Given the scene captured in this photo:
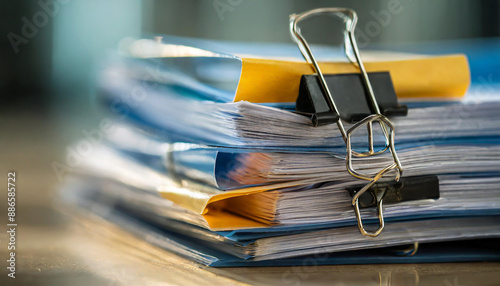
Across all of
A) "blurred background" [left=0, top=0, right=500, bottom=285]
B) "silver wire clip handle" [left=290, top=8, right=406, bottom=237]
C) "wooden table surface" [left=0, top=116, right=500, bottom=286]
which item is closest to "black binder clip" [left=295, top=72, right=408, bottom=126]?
"silver wire clip handle" [left=290, top=8, right=406, bottom=237]

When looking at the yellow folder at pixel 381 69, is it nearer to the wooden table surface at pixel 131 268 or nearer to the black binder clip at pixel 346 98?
the black binder clip at pixel 346 98

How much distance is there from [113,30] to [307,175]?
1736mm

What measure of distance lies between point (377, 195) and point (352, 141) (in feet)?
0.18

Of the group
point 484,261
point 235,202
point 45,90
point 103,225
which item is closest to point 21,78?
point 45,90

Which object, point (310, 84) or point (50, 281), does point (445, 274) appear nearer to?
point (310, 84)

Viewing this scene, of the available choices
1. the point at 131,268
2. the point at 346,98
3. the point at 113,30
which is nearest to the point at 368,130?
the point at 346,98

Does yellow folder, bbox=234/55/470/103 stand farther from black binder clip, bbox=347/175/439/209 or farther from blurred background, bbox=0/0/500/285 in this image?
blurred background, bbox=0/0/500/285

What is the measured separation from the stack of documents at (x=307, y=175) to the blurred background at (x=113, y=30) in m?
1.13

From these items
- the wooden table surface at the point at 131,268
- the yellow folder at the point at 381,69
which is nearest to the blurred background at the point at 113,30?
the wooden table surface at the point at 131,268

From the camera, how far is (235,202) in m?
0.50

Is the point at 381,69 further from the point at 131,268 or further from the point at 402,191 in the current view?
the point at 131,268

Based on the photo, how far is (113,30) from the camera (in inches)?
79.7

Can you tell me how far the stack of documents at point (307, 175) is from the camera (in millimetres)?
448

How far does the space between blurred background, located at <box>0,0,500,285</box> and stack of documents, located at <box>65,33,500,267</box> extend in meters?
1.13
